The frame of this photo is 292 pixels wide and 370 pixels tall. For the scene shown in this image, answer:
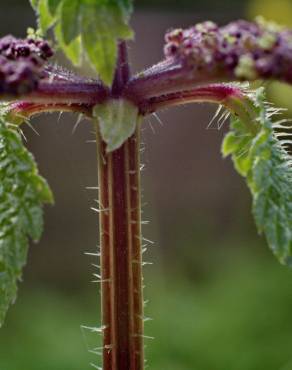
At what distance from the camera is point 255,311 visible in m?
6.02

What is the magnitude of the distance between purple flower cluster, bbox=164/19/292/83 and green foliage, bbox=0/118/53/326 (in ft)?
1.10

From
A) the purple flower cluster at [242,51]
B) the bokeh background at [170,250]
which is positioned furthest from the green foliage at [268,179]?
the bokeh background at [170,250]

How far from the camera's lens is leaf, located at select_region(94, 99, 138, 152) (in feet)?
4.59

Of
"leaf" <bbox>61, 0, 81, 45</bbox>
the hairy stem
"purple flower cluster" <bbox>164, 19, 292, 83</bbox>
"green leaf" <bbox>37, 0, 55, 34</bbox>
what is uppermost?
"green leaf" <bbox>37, 0, 55, 34</bbox>

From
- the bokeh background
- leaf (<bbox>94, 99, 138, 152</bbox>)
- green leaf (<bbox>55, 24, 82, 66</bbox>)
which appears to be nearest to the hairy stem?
leaf (<bbox>94, 99, 138, 152</bbox>)

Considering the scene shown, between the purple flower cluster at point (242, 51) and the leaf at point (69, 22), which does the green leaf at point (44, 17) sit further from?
the purple flower cluster at point (242, 51)

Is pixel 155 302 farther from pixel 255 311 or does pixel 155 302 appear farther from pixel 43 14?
pixel 43 14

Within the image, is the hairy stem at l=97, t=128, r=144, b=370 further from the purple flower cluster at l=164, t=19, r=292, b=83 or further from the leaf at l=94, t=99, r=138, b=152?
the purple flower cluster at l=164, t=19, r=292, b=83

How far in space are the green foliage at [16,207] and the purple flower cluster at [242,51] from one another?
1.10 ft

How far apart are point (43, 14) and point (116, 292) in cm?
54

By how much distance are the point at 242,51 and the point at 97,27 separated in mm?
247

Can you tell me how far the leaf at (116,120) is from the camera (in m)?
1.40

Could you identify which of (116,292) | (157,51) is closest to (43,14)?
(116,292)

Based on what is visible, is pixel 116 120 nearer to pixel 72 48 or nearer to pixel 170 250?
pixel 72 48
